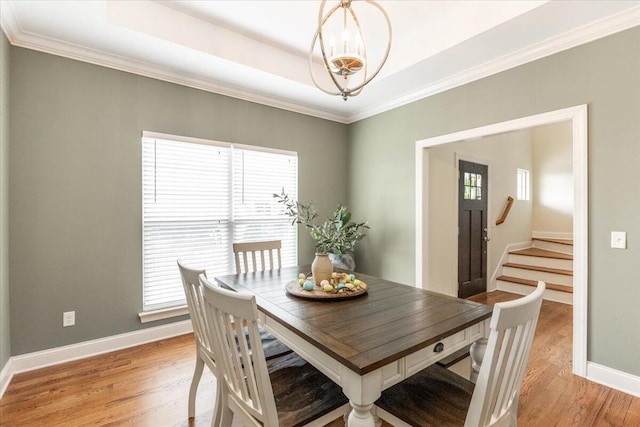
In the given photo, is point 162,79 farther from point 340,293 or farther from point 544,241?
point 544,241

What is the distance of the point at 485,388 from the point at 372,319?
21.5 inches

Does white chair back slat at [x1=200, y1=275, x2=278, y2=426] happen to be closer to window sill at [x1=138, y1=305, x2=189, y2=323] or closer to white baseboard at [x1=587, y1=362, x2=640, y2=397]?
window sill at [x1=138, y1=305, x2=189, y2=323]

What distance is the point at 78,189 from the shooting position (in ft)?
8.50

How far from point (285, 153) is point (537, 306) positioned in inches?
126

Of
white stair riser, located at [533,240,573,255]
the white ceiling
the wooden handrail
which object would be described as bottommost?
white stair riser, located at [533,240,573,255]

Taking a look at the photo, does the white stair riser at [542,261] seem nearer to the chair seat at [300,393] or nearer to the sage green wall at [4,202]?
the chair seat at [300,393]

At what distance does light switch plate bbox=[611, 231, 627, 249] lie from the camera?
2146 mm

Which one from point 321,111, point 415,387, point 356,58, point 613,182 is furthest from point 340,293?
point 321,111

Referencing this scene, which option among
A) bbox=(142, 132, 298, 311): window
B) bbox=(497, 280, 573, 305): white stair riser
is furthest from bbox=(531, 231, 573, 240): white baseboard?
bbox=(142, 132, 298, 311): window

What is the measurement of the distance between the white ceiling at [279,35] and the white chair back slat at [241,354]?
225cm

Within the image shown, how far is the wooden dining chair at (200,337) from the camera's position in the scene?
146 centimetres

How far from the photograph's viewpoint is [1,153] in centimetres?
217

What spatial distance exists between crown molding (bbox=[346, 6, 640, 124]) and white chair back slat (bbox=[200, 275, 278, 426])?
9.85 ft

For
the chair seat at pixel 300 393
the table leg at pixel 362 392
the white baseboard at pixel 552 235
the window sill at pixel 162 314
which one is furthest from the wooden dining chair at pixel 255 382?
the white baseboard at pixel 552 235
